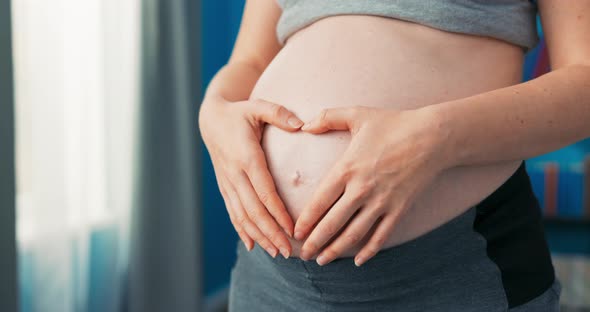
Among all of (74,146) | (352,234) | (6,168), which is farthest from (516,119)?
(74,146)

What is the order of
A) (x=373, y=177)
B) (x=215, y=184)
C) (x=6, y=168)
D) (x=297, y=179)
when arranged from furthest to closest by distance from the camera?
(x=215, y=184)
(x=6, y=168)
(x=297, y=179)
(x=373, y=177)

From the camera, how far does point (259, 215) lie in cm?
64

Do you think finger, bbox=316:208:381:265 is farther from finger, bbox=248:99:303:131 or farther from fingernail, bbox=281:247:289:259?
finger, bbox=248:99:303:131

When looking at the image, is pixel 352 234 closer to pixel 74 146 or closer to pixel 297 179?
pixel 297 179

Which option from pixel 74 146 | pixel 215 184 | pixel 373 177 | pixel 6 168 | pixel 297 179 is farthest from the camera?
pixel 215 184

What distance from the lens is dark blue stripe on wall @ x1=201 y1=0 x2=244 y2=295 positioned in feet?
9.00

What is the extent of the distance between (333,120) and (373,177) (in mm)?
90

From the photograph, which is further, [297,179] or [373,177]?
[297,179]

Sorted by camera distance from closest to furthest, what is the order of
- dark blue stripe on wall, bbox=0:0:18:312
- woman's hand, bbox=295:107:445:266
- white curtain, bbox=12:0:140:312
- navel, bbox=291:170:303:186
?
woman's hand, bbox=295:107:445:266 → navel, bbox=291:170:303:186 → dark blue stripe on wall, bbox=0:0:18:312 → white curtain, bbox=12:0:140:312

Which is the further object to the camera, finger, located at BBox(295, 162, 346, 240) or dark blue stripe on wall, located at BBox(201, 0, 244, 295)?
dark blue stripe on wall, located at BBox(201, 0, 244, 295)

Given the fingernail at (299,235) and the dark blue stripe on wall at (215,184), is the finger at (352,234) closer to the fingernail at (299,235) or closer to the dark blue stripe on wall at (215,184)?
the fingernail at (299,235)

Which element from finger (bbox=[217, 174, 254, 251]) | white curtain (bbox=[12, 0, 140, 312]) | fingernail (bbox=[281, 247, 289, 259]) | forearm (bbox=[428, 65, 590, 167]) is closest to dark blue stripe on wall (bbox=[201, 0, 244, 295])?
white curtain (bbox=[12, 0, 140, 312])

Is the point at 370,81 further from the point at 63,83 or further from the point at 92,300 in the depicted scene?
the point at 92,300

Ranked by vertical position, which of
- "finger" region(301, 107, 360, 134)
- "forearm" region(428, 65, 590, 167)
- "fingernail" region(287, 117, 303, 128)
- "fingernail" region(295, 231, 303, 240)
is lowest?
"fingernail" region(295, 231, 303, 240)
